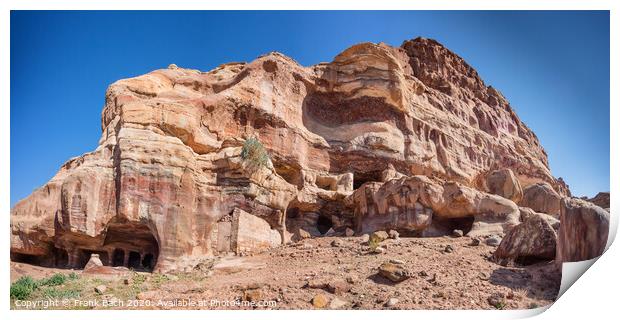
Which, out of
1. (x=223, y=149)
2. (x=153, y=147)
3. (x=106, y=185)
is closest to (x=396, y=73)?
(x=223, y=149)

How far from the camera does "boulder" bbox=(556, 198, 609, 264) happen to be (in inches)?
423

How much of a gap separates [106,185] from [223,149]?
5418mm

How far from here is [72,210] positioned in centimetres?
1706

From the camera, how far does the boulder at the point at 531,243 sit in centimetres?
1262

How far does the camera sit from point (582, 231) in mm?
10914

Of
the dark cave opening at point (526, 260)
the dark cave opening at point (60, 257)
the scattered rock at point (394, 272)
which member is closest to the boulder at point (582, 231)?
the dark cave opening at point (526, 260)

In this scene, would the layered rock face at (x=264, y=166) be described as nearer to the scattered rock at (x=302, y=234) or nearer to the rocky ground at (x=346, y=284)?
the scattered rock at (x=302, y=234)

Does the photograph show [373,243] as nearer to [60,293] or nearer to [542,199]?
[60,293]

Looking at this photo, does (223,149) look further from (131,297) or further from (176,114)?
(131,297)

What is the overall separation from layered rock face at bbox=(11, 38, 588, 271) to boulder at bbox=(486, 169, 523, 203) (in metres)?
0.09

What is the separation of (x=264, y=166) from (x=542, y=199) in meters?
13.4

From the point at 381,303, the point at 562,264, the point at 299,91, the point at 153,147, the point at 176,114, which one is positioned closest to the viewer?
the point at 381,303

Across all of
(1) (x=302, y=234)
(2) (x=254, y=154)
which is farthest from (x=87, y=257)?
(1) (x=302, y=234)

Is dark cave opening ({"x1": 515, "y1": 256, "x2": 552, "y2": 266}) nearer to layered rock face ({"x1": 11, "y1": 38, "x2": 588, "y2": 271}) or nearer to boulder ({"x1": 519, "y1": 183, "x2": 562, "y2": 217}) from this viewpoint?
layered rock face ({"x1": 11, "y1": 38, "x2": 588, "y2": 271})
